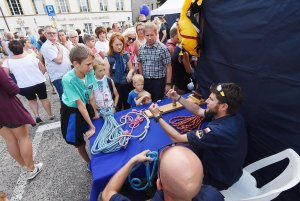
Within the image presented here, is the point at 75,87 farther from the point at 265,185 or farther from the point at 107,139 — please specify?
the point at 265,185

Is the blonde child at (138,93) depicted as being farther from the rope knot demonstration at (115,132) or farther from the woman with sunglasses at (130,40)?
the woman with sunglasses at (130,40)

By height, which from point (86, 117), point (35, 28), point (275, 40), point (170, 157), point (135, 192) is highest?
point (275, 40)

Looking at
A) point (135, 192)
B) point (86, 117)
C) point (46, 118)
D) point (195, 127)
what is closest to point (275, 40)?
point (195, 127)

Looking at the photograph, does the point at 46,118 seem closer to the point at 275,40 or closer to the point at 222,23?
the point at 222,23

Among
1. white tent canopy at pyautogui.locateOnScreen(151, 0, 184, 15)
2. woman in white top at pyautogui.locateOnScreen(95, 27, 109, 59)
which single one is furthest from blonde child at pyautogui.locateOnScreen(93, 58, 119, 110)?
white tent canopy at pyautogui.locateOnScreen(151, 0, 184, 15)

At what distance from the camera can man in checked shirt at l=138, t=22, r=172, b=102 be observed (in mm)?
3061

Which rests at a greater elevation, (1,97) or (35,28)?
(1,97)

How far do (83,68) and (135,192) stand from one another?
135 centimetres

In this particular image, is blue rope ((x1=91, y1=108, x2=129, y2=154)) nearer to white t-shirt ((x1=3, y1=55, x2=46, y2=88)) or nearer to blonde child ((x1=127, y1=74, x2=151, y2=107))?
blonde child ((x1=127, y1=74, x2=151, y2=107))

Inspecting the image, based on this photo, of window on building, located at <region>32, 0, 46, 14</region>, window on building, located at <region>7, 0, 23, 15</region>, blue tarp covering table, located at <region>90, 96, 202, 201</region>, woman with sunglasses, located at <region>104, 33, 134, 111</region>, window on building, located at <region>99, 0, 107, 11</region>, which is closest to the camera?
blue tarp covering table, located at <region>90, 96, 202, 201</region>

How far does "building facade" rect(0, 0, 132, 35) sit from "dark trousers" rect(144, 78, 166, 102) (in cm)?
2386

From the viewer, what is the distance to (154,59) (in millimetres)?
3164

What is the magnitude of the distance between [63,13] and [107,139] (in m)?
31.7

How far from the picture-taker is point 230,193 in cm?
173
